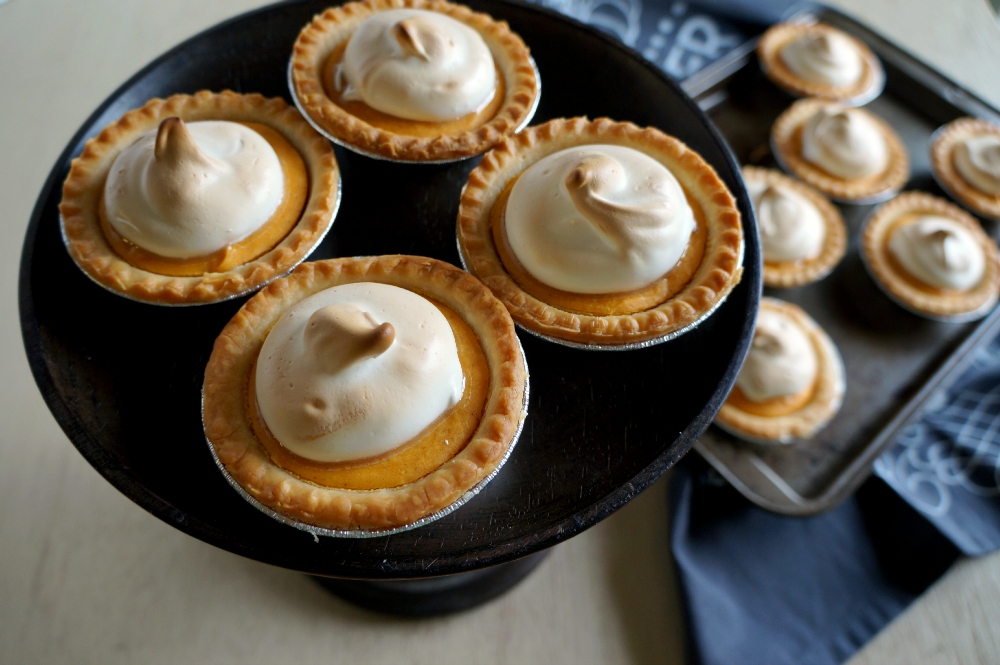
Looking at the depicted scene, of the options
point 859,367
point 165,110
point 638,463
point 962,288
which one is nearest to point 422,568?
point 638,463

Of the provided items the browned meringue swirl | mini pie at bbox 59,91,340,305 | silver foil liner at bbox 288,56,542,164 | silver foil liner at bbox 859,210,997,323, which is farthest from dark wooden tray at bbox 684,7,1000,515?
mini pie at bbox 59,91,340,305

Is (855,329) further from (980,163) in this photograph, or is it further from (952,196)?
(980,163)

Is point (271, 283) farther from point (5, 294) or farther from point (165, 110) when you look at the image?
point (5, 294)

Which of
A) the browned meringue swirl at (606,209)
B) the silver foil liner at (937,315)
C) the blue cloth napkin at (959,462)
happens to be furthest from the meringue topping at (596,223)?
the silver foil liner at (937,315)

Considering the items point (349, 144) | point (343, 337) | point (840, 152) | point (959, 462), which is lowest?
point (959, 462)

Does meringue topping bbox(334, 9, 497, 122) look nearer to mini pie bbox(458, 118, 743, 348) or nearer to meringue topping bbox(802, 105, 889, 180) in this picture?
mini pie bbox(458, 118, 743, 348)

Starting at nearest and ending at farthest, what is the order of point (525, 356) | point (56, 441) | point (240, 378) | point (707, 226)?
point (240, 378), point (525, 356), point (707, 226), point (56, 441)

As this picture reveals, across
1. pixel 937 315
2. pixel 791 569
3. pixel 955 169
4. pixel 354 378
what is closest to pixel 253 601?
pixel 354 378
